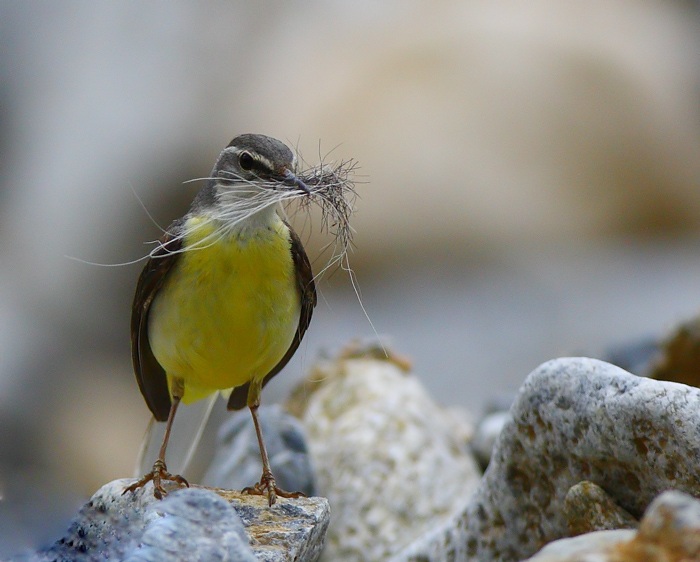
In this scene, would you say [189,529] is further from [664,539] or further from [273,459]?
[273,459]

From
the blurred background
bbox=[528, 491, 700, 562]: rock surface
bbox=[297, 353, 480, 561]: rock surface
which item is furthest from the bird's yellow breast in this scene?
the blurred background

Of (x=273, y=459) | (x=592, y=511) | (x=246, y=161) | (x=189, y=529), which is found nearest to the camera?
(x=189, y=529)

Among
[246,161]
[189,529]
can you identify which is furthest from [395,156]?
[189,529]

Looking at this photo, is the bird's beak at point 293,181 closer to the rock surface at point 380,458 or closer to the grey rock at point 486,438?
the rock surface at point 380,458

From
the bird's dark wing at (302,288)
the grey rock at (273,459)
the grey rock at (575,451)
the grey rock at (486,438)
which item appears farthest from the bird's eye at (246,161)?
the grey rock at (486,438)

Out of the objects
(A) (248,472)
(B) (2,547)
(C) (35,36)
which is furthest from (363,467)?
(C) (35,36)

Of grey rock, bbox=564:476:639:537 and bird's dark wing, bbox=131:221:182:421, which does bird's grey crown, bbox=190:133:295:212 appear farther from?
grey rock, bbox=564:476:639:537
